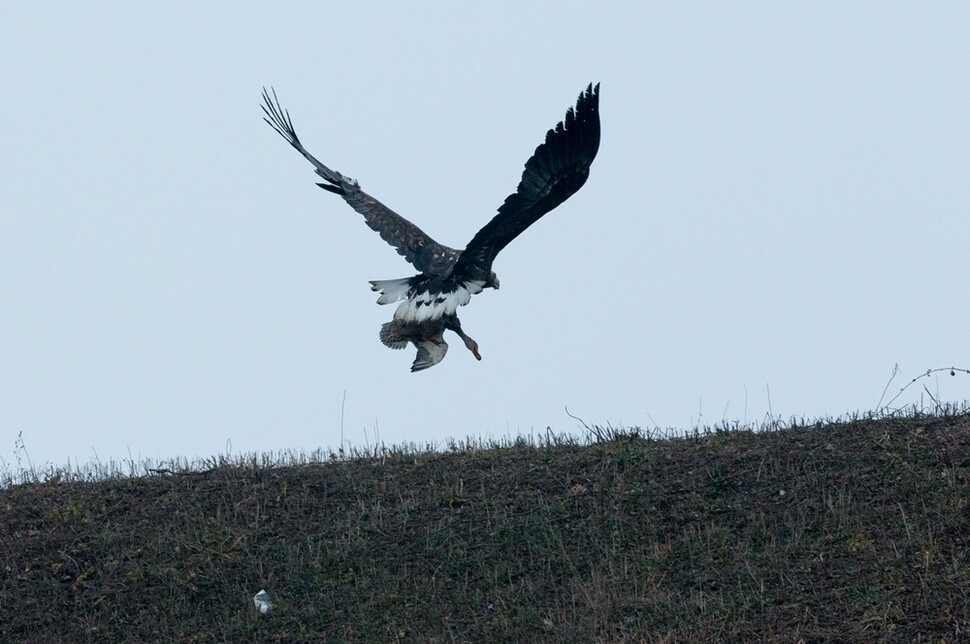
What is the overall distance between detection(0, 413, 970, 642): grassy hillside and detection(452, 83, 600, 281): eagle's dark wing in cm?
187

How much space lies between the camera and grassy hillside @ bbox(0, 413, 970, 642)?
7.62 m

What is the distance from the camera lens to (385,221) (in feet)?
38.9

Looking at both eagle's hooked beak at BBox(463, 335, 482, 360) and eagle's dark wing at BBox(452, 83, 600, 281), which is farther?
eagle's hooked beak at BBox(463, 335, 482, 360)

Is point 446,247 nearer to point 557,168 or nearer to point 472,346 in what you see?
point 472,346

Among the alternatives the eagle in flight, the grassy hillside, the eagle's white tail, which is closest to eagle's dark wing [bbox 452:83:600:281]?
the eagle in flight

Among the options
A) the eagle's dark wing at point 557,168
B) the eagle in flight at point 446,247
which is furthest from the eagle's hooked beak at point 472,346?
the eagle's dark wing at point 557,168

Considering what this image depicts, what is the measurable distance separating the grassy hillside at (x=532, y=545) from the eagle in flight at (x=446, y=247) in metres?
1.19

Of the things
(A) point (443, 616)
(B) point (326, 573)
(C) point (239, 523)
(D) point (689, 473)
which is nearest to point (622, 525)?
(D) point (689, 473)

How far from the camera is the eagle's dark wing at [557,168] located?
9.69 metres

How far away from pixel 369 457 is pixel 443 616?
270cm

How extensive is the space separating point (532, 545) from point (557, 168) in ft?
9.52

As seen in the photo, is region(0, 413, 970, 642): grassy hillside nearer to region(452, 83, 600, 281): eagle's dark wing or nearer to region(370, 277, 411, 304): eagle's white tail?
region(370, 277, 411, 304): eagle's white tail

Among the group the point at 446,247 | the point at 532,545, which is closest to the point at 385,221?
the point at 446,247

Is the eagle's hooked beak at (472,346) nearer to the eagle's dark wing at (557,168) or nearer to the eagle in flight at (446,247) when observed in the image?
the eagle in flight at (446,247)
